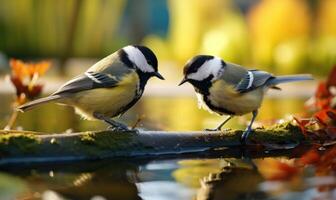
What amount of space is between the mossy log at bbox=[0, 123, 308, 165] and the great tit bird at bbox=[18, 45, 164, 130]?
113 mm

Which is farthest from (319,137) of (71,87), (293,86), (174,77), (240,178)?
(174,77)

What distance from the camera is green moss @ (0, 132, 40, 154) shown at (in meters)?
1.14

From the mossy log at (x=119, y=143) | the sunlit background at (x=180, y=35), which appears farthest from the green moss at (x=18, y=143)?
the sunlit background at (x=180, y=35)

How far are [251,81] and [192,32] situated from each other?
11.3ft

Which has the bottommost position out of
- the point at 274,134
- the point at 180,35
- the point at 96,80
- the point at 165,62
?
the point at 165,62

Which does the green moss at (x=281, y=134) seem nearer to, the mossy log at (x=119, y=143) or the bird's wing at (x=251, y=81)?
the mossy log at (x=119, y=143)

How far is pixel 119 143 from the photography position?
1.26 m

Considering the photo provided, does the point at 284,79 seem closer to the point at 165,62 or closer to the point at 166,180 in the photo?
the point at 166,180

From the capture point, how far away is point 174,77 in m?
3.95

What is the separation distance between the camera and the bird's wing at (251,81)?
1.58m

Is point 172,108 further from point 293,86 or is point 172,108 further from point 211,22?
point 211,22

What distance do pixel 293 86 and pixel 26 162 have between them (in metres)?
2.63

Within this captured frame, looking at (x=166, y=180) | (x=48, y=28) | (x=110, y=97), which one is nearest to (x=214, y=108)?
(x=110, y=97)

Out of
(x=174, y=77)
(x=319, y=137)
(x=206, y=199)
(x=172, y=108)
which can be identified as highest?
(x=206, y=199)
